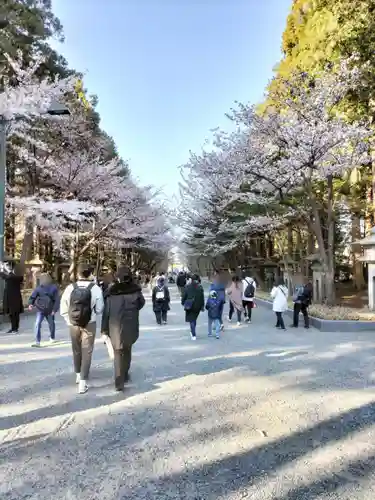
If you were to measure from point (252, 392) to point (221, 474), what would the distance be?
6.94 ft

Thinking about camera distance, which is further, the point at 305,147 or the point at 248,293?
the point at 305,147

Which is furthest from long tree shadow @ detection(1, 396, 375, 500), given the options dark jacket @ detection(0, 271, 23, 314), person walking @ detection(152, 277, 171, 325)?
person walking @ detection(152, 277, 171, 325)

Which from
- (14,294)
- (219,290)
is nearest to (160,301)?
(219,290)

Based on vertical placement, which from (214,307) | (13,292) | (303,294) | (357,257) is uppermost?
(357,257)

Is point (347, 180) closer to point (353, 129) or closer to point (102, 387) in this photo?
point (353, 129)

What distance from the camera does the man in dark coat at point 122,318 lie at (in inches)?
201

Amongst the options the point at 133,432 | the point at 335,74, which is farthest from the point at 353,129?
the point at 133,432

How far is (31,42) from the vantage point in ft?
52.7

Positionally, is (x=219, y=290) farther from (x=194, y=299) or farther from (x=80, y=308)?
(x=80, y=308)

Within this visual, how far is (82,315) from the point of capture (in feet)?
16.7

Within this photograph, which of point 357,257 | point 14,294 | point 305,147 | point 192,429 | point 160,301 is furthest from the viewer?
point 357,257

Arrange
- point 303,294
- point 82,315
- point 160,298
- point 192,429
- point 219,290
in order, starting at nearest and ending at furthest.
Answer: point 192,429 < point 82,315 < point 219,290 < point 303,294 < point 160,298

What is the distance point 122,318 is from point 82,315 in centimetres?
49

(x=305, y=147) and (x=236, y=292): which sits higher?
(x=305, y=147)
